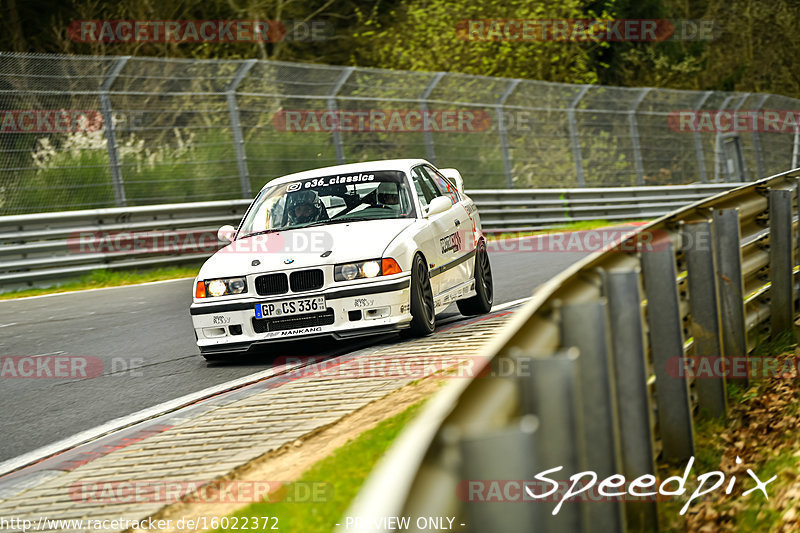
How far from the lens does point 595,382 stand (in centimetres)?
349

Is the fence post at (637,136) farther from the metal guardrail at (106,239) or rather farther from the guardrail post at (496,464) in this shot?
the guardrail post at (496,464)

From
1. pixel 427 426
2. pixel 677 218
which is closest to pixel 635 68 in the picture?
pixel 677 218

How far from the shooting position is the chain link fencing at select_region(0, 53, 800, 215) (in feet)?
51.7

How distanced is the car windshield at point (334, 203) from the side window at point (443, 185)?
2.78 feet

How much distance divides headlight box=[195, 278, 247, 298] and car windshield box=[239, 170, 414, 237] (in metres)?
0.99

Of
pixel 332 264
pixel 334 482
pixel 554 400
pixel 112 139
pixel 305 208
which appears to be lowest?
pixel 334 482

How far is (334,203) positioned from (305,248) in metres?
0.94

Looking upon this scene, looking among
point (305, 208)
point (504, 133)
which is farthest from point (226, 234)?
point (504, 133)

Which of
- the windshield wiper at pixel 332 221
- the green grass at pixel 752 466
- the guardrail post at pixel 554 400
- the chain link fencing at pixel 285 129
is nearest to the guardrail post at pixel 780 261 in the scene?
the green grass at pixel 752 466

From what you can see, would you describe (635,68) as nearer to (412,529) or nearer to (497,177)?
A: (497,177)

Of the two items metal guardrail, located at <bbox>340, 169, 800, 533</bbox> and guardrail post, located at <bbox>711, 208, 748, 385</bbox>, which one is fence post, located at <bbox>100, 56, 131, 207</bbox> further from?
guardrail post, located at <bbox>711, 208, 748, 385</bbox>

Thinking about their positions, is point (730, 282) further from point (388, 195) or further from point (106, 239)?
point (106, 239)

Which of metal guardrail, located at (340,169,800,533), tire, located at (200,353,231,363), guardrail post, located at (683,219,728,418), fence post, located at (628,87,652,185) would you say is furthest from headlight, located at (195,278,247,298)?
fence post, located at (628,87,652,185)

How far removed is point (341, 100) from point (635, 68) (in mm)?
20804
